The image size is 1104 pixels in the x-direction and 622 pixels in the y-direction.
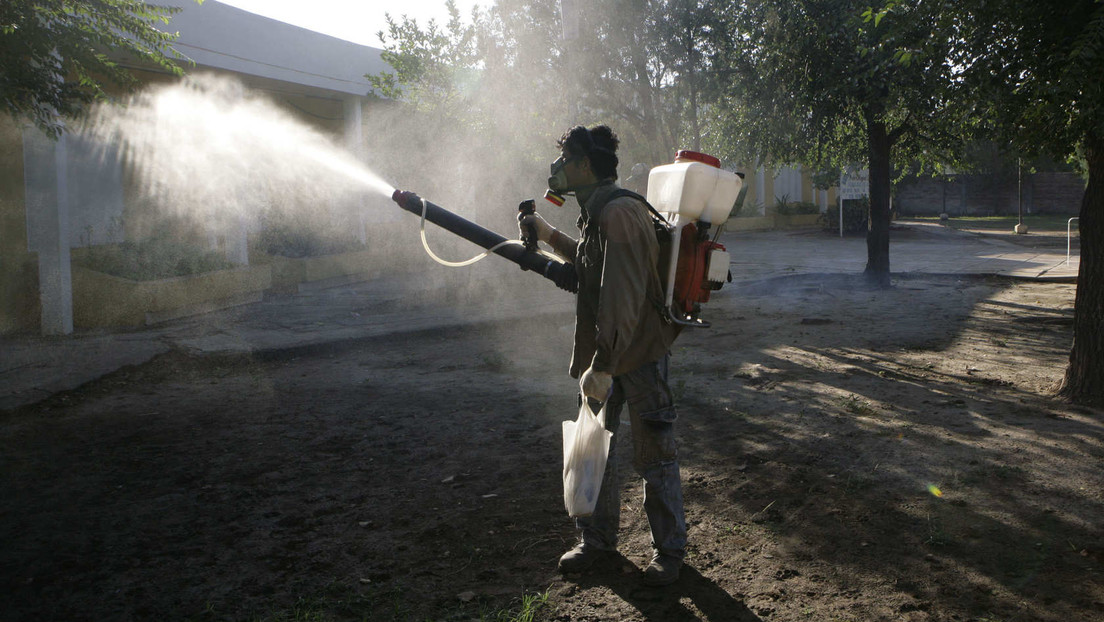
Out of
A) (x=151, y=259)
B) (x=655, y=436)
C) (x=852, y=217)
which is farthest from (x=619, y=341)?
(x=852, y=217)

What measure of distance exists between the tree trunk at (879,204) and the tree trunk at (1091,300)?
7004 millimetres

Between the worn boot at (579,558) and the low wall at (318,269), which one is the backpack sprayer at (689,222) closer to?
the worn boot at (579,558)

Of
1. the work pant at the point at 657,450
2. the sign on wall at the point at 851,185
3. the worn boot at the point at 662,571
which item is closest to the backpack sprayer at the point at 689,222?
the work pant at the point at 657,450

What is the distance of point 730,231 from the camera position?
2861 centimetres

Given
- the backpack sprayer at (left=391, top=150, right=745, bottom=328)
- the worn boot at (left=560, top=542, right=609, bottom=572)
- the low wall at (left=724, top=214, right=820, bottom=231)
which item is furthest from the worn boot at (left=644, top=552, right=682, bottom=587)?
the low wall at (left=724, top=214, right=820, bottom=231)

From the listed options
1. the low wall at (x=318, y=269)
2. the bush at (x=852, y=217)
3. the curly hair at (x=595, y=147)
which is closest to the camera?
the curly hair at (x=595, y=147)

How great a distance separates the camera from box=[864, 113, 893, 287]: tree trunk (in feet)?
40.2

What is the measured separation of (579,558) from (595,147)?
1712 mm

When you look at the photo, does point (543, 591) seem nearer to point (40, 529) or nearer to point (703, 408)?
point (40, 529)

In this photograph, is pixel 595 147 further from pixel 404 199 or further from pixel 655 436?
pixel 655 436

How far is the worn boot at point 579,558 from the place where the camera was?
3.30m

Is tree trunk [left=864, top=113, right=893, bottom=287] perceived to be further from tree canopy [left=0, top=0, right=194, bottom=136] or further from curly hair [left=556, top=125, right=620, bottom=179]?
curly hair [left=556, top=125, right=620, bottom=179]

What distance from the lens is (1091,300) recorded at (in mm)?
5477

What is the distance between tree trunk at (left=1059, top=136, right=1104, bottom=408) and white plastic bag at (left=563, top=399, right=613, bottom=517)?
422cm
